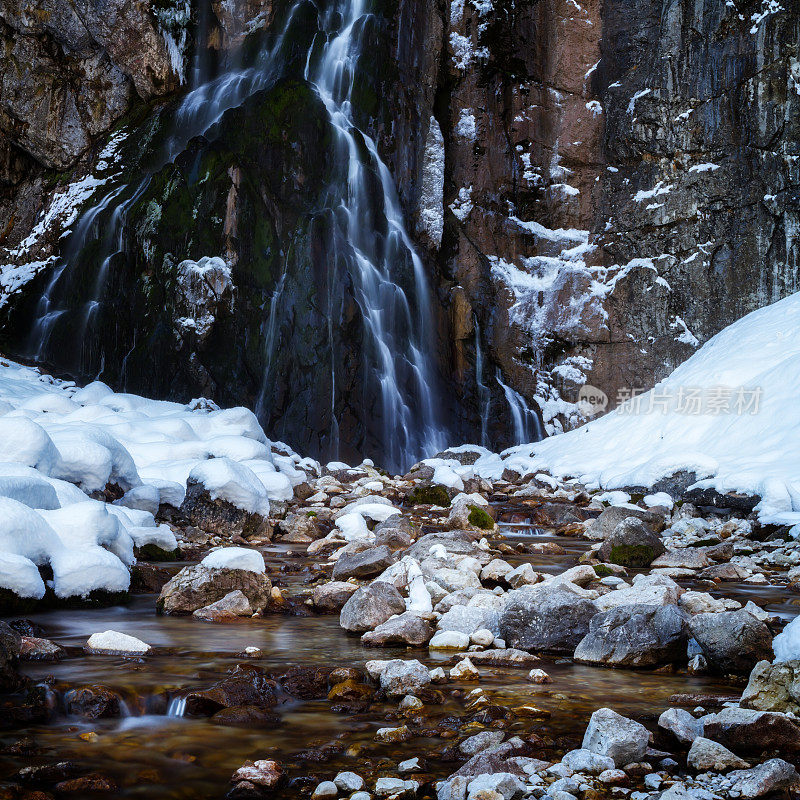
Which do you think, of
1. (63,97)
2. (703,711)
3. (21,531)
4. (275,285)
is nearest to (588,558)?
(703,711)

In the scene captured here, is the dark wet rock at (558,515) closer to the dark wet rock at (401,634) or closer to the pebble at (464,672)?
the dark wet rock at (401,634)

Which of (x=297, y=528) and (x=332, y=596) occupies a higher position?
(x=297, y=528)

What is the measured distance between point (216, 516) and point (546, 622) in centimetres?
493

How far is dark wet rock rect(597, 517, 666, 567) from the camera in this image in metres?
7.11

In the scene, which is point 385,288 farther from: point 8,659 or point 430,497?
point 8,659

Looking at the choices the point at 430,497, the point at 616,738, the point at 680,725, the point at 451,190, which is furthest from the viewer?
the point at 451,190

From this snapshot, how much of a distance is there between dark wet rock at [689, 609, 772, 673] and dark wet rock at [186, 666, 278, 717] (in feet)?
7.29

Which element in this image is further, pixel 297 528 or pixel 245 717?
pixel 297 528

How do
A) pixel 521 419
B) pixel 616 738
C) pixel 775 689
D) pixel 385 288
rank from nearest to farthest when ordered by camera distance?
pixel 616 738, pixel 775 689, pixel 385 288, pixel 521 419

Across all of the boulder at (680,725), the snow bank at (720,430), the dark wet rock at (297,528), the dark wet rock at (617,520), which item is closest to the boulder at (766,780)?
the boulder at (680,725)

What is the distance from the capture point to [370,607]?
4.80 m

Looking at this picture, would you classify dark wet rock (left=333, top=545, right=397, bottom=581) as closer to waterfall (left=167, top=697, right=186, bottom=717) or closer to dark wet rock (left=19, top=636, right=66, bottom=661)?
dark wet rock (left=19, top=636, right=66, bottom=661)

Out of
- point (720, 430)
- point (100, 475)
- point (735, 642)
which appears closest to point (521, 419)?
point (720, 430)

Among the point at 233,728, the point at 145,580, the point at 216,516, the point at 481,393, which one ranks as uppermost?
the point at 481,393
